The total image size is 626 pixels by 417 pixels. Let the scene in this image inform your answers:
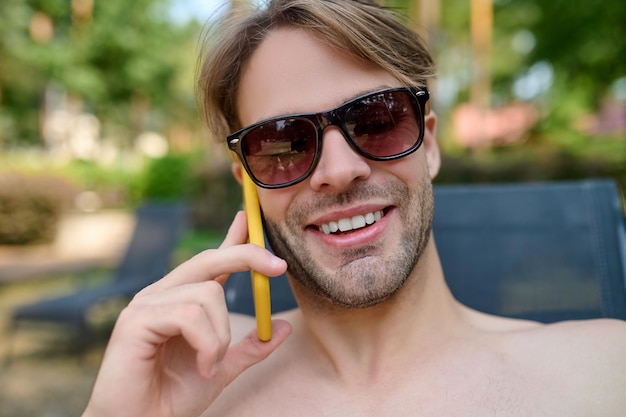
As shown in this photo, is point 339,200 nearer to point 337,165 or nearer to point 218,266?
point 337,165

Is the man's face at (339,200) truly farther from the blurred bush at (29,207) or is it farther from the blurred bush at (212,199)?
the blurred bush at (29,207)

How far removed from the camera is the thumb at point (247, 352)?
54.1 inches

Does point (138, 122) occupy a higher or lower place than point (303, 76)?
higher

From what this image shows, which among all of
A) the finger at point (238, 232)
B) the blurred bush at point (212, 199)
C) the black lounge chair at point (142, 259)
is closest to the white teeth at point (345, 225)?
the finger at point (238, 232)

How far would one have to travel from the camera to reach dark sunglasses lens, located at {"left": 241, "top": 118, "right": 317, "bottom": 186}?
4.64ft

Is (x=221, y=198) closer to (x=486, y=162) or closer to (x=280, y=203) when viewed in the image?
(x=486, y=162)

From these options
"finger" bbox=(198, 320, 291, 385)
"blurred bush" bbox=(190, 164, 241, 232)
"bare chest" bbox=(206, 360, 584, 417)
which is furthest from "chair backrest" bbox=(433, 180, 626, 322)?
"blurred bush" bbox=(190, 164, 241, 232)

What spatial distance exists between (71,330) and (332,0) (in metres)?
3.73

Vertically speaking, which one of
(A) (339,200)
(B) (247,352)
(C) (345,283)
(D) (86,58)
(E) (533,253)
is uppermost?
(D) (86,58)

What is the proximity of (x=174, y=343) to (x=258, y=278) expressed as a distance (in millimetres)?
275

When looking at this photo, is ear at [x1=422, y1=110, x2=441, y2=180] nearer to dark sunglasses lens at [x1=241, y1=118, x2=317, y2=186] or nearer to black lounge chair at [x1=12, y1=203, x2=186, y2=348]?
dark sunglasses lens at [x1=241, y1=118, x2=317, y2=186]

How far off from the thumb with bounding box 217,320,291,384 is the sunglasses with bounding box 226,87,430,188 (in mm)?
432

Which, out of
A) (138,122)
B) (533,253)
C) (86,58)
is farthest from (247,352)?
(138,122)

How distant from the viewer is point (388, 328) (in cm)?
150
